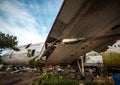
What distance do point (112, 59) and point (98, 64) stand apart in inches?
90.4

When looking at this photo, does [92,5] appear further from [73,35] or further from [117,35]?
[117,35]

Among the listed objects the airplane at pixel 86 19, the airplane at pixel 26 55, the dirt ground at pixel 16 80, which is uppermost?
the airplane at pixel 26 55

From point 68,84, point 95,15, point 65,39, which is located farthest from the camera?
point 68,84

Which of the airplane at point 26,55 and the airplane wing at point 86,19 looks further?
the airplane at point 26,55

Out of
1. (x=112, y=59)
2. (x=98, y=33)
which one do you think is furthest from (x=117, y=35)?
(x=112, y=59)

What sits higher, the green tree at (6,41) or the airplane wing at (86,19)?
the green tree at (6,41)

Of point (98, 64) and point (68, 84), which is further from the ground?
point (98, 64)

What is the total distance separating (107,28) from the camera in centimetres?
484

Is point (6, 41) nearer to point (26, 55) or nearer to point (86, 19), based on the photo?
point (26, 55)

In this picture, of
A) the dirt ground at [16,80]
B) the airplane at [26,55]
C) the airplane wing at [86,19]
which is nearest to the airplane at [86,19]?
the airplane wing at [86,19]

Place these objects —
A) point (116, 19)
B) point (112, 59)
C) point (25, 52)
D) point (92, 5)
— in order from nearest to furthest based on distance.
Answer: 1. point (92, 5)
2. point (116, 19)
3. point (112, 59)
4. point (25, 52)

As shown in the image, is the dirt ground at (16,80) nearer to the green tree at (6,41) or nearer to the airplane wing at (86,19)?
the green tree at (6,41)

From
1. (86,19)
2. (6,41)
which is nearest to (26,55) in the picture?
(6,41)

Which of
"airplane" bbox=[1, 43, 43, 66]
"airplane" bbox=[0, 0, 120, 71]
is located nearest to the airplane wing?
"airplane" bbox=[0, 0, 120, 71]
